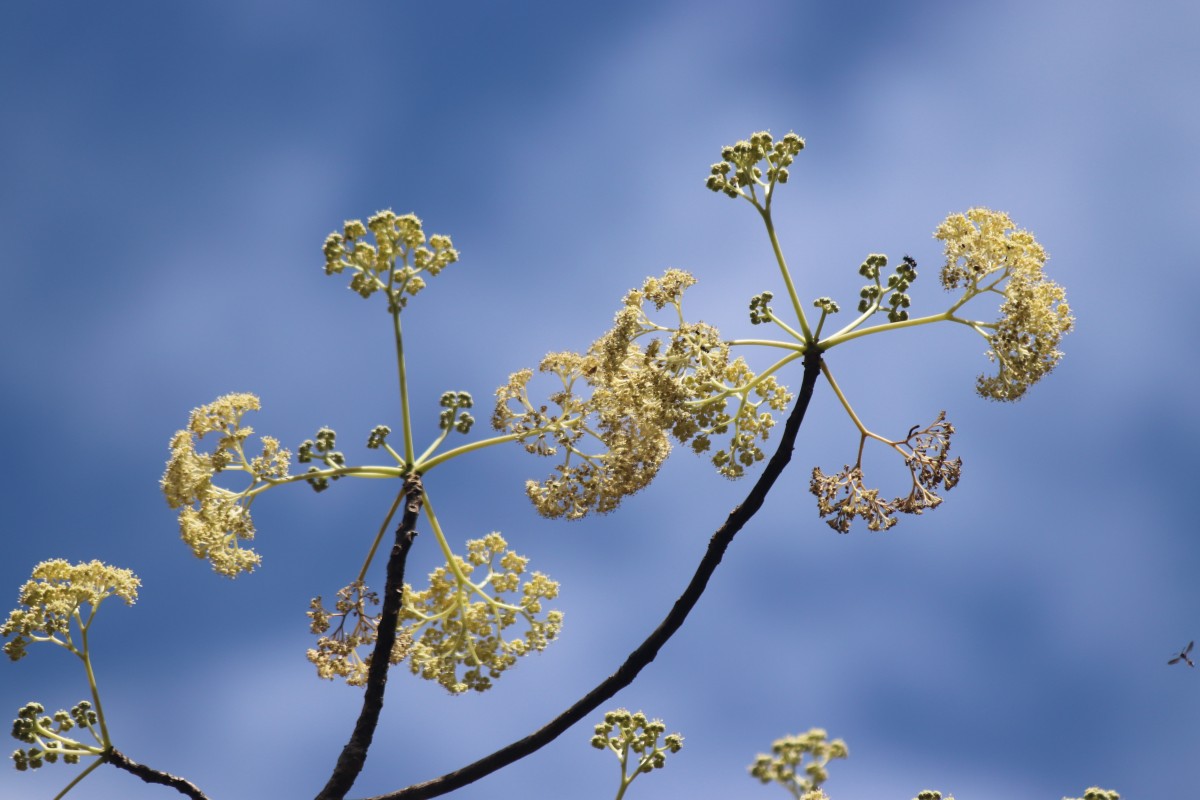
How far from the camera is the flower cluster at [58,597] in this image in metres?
9.39

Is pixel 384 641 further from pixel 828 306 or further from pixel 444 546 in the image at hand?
pixel 828 306

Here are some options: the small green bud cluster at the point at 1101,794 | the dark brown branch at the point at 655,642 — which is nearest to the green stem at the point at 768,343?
the dark brown branch at the point at 655,642

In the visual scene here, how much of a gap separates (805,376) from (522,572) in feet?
8.60

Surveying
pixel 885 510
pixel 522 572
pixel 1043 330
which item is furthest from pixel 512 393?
pixel 1043 330

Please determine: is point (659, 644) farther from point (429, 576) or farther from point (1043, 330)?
point (1043, 330)

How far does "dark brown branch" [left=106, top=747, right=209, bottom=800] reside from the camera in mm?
8828

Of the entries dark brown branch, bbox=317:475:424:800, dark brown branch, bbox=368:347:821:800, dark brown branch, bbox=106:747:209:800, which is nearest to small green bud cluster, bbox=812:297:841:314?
dark brown branch, bbox=368:347:821:800

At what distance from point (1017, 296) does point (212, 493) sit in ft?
21.0

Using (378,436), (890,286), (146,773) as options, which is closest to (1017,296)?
(890,286)

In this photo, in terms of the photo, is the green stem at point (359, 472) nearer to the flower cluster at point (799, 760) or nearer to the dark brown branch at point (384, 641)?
the dark brown branch at point (384, 641)

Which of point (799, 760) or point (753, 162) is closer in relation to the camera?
point (799, 760)

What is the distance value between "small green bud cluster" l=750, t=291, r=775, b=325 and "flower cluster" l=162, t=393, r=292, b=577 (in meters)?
4.03

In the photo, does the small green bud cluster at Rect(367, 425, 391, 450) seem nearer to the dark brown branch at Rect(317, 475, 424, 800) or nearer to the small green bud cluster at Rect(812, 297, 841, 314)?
the dark brown branch at Rect(317, 475, 424, 800)

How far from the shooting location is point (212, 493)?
912cm
